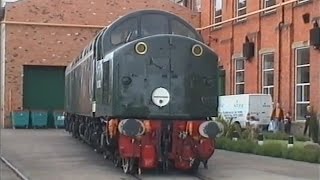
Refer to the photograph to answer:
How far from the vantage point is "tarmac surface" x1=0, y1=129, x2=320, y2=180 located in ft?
52.4

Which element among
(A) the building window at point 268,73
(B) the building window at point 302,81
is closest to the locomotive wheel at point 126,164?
(B) the building window at point 302,81

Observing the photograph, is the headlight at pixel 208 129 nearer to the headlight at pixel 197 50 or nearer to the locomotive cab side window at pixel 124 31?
the headlight at pixel 197 50

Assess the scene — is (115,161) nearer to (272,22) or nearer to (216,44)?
(272,22)

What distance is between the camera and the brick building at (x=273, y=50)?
108ft

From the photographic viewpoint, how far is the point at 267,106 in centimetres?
3434

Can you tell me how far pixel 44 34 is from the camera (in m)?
45.6

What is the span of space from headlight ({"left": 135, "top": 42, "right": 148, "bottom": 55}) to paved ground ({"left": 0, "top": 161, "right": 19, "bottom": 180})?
3835 millimetres

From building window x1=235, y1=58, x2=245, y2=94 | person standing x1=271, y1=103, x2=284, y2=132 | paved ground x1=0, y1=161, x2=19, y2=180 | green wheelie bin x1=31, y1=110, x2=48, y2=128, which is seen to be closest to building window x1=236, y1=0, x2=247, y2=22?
building window x1=235, y1=58, x2=245, y2=94

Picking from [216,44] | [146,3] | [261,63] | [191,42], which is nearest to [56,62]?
[146,3]

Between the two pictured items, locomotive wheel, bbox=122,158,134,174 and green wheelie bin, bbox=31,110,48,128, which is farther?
green wheelie bin, bbox=31,110,48,128

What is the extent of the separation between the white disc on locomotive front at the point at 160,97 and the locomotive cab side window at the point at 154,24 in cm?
194

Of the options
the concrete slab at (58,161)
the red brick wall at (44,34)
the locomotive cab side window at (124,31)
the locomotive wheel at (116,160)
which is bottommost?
the concrete slab at (58,161)

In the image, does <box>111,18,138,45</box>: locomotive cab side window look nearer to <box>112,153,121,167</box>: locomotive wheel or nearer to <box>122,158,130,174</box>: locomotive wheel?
<box>112,153,121,167</box>: locomotive wheel

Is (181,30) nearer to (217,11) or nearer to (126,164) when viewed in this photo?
(126,164)
